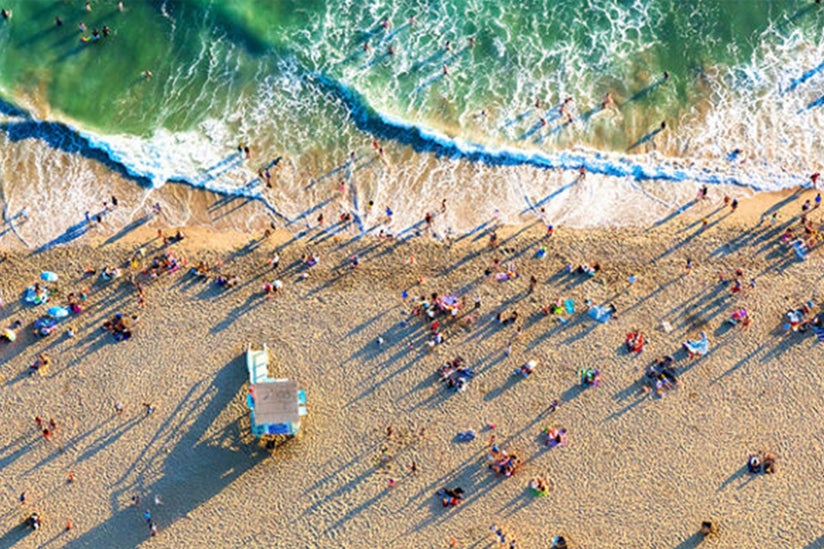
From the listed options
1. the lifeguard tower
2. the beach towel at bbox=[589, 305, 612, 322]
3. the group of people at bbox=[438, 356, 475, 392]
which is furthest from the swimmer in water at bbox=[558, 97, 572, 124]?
the lifeguard tower

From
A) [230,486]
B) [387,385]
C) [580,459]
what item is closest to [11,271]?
[230,486]

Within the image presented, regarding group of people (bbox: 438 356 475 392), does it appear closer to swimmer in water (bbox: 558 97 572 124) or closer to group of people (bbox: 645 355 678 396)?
group of people (bbox: 645 355 678 396)

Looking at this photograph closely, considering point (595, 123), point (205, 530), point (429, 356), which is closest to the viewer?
point (205, 530)

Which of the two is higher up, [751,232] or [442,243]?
[442,243]

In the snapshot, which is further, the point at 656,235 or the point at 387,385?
the point at 656,235

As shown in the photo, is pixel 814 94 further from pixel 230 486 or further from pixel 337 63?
pixel 230 486

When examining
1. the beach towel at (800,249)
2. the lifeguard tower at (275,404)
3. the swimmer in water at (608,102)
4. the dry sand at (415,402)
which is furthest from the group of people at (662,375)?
the lifeguard tower at (275,404)

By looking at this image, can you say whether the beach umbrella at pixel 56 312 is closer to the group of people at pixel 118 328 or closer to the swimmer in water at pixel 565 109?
the group of people at pixel 118 328
